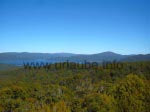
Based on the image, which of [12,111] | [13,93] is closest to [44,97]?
[13,93]

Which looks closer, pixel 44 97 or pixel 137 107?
pixel 137 107

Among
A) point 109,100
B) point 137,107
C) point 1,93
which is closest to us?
point 137,107

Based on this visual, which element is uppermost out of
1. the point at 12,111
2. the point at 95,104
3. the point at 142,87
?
the point at 142,87

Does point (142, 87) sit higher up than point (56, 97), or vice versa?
point (142, 87)

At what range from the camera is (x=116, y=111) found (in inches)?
1273

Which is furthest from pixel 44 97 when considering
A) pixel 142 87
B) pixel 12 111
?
pixel 142 87

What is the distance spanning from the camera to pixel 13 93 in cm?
4497

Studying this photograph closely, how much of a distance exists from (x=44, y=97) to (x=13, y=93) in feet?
20.9

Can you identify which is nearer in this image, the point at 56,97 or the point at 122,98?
the point at 122,98

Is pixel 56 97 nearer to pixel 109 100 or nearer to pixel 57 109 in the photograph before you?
pixel 57 109

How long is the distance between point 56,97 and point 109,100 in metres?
14.7

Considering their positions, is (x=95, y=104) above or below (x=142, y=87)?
below

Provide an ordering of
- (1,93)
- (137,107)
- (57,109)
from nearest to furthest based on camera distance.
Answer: (137,107) < (57,109) < (1,93)

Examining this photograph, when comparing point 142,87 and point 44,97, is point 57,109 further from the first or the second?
point 142,87
